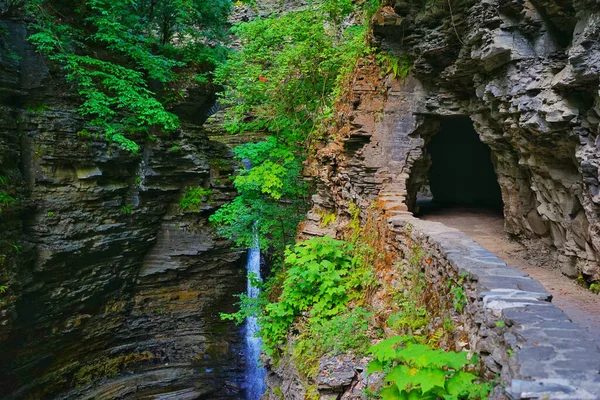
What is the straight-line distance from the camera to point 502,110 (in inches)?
265

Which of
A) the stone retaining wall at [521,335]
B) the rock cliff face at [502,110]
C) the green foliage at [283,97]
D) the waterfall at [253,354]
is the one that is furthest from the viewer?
the waterfall at [253,354]

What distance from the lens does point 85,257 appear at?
12.3 metres

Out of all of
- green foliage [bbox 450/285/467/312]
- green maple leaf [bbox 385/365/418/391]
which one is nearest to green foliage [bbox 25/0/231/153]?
green foliage [bbox 450/285/467/312]

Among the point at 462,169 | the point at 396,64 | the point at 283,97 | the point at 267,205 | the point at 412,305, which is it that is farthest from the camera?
the point at 462,169

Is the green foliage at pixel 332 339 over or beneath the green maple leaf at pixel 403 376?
beneath

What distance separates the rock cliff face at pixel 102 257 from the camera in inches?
432

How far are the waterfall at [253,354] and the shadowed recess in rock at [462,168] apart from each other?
7.15 meters

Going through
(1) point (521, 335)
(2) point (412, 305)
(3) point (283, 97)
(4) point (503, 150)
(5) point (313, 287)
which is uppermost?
(3) point (283, 97)

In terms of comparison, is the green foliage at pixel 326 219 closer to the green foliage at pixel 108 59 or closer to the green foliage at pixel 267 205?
the green foliage at pixel 267 205

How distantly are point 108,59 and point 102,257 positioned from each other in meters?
6.44

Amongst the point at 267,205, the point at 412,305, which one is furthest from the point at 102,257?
the point at 412,305

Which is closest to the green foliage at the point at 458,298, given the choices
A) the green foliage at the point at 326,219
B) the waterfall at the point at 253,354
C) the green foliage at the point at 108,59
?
the green foliage at the point at 326,219

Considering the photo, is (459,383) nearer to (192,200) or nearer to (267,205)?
(267,205)

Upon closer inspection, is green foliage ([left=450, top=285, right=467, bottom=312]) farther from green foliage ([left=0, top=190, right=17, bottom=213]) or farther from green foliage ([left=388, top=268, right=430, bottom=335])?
green foliage ([left=0, top=190, right=17, bottom=213])
